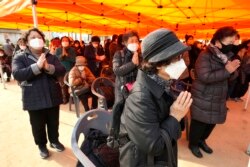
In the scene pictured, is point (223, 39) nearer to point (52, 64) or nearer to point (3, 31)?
point (52, 64)

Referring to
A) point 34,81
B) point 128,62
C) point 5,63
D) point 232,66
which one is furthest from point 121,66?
point 5,63

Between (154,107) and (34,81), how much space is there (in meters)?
1.80

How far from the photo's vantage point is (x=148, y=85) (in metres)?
1.09

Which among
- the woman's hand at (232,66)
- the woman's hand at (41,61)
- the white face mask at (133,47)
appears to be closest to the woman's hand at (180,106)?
the woman's hand at (232,66)

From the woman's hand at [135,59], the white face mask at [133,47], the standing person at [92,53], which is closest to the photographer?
the woman's hand at [135,59]

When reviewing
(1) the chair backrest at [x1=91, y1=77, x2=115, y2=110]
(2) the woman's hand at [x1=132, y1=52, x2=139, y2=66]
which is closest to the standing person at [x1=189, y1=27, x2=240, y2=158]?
(2) the woman's hand at [x1=132, y1=52, x2=139, y2=66]

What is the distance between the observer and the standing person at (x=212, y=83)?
224cm

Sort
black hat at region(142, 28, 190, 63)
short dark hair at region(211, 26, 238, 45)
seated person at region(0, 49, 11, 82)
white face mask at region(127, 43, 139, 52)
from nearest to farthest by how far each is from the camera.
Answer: black hat at region(142, 28, 190, 63), short dark hair at region(211, 26, 238, 45), white face mask at region(127, 43, 139, 52), seated person at region(0, 49, 11, 82)

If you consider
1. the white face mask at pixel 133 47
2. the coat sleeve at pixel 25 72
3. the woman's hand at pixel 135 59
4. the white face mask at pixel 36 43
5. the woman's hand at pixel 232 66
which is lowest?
the coat sleeve at pixel 25 72

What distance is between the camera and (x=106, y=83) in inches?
146

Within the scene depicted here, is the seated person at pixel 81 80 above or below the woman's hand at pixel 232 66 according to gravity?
below

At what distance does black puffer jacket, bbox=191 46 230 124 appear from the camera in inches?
89.6

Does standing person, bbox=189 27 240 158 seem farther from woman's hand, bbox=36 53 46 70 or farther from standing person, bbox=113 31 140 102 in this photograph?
woman's hand, bbox=36 53 46 70

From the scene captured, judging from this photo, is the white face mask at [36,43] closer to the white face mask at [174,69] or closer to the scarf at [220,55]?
the white face mask at [174,69]
